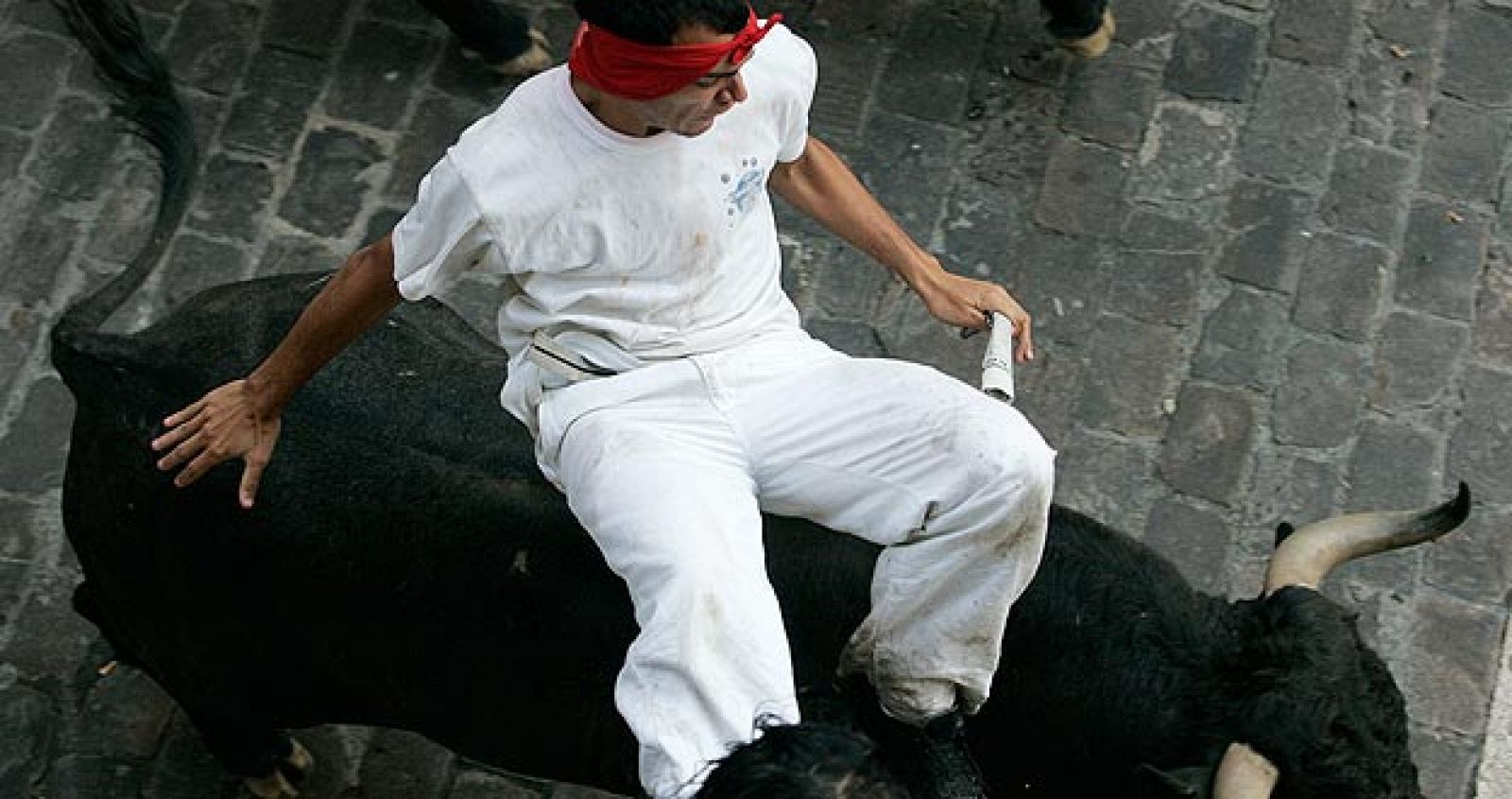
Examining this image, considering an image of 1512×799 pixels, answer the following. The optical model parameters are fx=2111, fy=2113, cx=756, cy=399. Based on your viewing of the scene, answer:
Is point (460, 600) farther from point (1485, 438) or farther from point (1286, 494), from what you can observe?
point (1485, 438)

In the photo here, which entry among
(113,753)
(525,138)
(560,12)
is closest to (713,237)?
(525,138)

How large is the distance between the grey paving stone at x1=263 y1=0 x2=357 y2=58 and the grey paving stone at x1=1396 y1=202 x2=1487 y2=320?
152 inches

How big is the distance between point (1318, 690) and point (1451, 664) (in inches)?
91.5

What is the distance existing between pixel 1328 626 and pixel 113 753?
11.7ft

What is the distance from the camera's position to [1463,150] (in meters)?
7.46

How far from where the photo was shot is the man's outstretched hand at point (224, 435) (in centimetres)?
465

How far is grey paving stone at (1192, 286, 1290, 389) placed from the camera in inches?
273

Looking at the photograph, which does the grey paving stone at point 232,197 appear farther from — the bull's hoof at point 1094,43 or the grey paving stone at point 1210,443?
the grey paving stone at point 1210,443

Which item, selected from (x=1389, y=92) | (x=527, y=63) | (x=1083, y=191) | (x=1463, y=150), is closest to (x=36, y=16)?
(x=527, y=63)

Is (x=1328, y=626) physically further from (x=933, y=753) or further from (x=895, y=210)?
(x=895, y=210)

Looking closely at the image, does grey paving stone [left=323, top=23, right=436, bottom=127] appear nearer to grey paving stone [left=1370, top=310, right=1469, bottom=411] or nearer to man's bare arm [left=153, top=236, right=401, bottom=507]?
man's bare arm [left=153, top=236, right=401, bottom=507]

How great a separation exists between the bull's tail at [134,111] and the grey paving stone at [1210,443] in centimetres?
317

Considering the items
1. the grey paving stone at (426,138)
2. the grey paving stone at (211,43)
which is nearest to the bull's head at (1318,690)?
the grey paving stone at (426,138)

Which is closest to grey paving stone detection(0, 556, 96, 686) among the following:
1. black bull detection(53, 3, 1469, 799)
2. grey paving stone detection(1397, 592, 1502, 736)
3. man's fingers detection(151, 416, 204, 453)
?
black bull detection(53, 3, 1469, 799)
